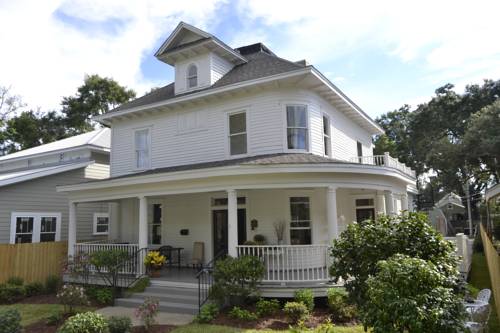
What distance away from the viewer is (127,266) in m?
12.5

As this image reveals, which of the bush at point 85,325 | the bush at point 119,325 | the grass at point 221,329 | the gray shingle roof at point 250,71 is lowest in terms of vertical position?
the grass at point 221,329

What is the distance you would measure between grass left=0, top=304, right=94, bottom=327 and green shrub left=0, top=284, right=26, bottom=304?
40 centimetres

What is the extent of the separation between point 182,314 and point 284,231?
432cm

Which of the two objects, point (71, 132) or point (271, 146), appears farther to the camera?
point (71, 132)

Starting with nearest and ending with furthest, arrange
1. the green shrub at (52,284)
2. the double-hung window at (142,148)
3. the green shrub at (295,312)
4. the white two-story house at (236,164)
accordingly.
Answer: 1. the green shrub at (295,312)
2. the white two-story house at (236,164)
3. the green shrub at (52,284)
4. the double-hung window at (142,148)

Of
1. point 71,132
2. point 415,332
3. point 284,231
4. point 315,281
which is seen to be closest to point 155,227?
point 284,231

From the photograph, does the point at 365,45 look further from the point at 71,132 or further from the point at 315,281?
the point at 71,132

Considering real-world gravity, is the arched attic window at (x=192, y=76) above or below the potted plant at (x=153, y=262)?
above

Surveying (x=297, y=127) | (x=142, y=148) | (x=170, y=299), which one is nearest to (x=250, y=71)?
(x=297, y=127)

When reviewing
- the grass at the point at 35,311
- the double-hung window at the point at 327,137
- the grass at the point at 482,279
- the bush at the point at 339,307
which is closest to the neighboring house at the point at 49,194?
the grass at the point at 35,311

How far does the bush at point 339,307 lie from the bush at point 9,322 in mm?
7210

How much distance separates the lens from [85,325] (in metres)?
7.59

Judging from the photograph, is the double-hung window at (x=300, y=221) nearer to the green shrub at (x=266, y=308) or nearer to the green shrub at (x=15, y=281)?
the green shrub at (x=266, y=308)

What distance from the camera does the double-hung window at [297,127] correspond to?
12992 mm
